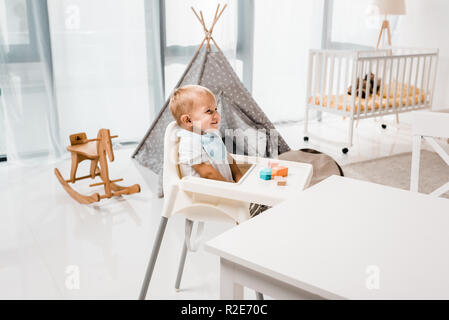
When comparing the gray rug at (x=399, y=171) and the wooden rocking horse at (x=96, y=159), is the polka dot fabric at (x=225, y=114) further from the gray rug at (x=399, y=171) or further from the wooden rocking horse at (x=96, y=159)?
the gray rug at (x=399, y=171)

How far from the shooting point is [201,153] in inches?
55.6

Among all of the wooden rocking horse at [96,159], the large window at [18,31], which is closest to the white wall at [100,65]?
the large window at [18,31]

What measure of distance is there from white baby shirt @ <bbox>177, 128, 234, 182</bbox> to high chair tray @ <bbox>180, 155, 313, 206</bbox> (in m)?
0.14

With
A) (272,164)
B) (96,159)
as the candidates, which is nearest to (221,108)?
(96,159)

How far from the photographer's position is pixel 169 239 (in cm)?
214

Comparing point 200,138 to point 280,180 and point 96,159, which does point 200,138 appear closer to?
point 280,180

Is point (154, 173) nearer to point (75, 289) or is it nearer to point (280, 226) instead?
point (75, 289)

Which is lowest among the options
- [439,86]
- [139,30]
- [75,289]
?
[75,289]

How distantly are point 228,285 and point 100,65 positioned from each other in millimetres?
2934

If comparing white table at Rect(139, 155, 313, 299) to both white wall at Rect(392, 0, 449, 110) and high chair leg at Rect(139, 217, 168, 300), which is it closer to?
high chair leg at Rect(139, 217, 168, 300)

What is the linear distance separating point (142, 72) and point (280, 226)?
9.69 feet

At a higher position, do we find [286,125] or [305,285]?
[305,285]

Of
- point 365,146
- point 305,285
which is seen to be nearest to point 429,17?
point 365,146

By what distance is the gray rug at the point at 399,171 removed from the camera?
2871 mm
